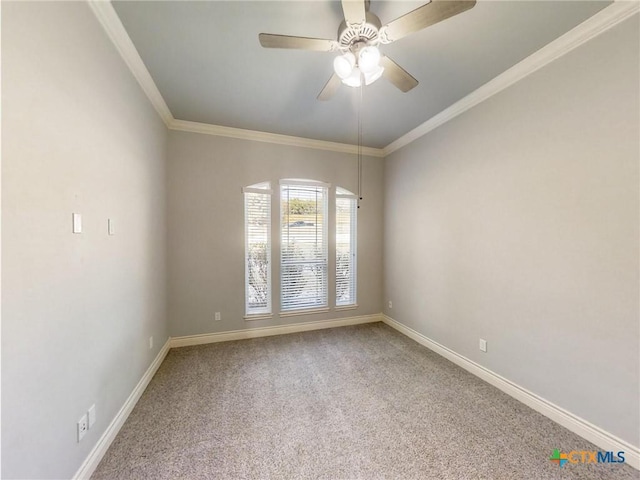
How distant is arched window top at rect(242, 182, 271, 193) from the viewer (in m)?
3.40

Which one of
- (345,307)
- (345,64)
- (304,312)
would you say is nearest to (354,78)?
(345,64)

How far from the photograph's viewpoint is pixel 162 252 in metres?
2.91

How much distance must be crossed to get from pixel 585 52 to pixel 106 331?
372cm

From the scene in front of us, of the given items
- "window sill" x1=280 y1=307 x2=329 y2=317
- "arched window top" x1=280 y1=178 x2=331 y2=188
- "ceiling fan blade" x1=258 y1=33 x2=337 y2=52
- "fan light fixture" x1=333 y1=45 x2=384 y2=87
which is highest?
"ceiling fan blade" x1=258 y1=33 x2=337 y2=52

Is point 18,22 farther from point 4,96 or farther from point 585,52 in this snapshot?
point 585,52

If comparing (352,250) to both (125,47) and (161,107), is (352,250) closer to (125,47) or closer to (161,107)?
(161,107)

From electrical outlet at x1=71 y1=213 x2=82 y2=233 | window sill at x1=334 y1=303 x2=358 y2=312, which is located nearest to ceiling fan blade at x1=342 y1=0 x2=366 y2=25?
electrical outlet at x1=71 y1=213 x2=82 y2=233

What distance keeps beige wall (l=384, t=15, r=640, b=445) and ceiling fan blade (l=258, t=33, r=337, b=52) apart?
1.74m

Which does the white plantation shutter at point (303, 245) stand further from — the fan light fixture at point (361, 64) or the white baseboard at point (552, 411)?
the fan light fixture at point (361, 64)

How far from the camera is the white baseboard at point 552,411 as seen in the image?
5.14 ft

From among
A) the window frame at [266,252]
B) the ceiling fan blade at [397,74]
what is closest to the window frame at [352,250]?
the window frame at [266,252]

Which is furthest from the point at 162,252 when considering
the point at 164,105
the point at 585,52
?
the point at 585,52

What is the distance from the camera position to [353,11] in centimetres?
135

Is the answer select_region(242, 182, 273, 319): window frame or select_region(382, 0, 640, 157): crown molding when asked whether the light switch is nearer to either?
select_region(242, 182, 273, 319): window frame
